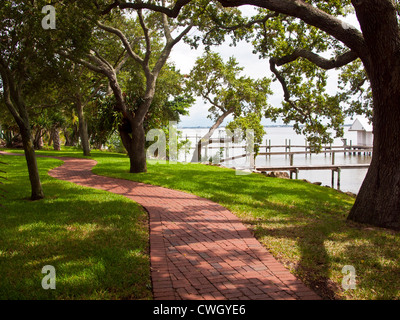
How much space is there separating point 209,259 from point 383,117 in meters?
4.87

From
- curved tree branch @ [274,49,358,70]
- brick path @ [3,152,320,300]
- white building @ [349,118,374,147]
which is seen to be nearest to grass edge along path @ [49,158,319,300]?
brick path @ [3,152,320,300]

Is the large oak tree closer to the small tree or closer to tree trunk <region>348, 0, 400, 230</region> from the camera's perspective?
tree trunk <region>348, 0, 400, 230</region>

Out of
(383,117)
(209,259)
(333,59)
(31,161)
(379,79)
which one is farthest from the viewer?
(31,161)

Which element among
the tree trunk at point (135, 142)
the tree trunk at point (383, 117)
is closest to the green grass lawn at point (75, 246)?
the tree trunk at point (135, 142)

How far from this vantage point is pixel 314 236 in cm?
654

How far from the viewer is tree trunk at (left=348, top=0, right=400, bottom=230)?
6750 millimetres

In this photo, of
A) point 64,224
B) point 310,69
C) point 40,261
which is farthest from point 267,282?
point 310,69

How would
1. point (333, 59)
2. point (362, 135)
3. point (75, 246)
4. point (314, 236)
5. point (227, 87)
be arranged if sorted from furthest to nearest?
1. point (362, 135)
2. point (227, 87)
3. point (333, 59)
4. point (314, 236)
5. point (75, 246)

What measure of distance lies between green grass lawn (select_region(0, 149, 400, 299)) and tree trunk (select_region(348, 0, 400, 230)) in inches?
18.6

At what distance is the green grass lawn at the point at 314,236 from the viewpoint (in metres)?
4.66

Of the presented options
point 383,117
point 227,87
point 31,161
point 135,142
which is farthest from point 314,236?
point 227,87

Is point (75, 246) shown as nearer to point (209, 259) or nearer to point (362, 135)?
point (209, 259)

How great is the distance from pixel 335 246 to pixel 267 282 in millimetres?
2165
